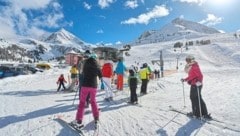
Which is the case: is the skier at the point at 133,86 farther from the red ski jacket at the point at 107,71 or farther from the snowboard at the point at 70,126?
the snowboard at the point at 70,126

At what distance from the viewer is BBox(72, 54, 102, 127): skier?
8630 mm

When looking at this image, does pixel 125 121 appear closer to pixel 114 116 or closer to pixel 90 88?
pixel 114 116

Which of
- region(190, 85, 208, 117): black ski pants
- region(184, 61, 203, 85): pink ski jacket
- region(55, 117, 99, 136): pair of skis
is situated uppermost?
region(184, 61, 203, 85): pink ski jacket

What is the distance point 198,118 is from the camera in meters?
9.77

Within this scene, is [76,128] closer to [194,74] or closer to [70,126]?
[70,126]

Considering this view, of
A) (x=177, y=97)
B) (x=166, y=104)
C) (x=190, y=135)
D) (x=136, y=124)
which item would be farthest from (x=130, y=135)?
(x=177, y=97)

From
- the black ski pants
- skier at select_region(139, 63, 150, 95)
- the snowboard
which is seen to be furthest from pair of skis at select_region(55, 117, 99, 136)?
skier at select_region(139, 63, 150, 95)

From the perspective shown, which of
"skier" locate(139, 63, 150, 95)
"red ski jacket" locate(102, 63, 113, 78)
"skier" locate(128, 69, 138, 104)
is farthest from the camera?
"skier" locate(139, 63, 150, 95)

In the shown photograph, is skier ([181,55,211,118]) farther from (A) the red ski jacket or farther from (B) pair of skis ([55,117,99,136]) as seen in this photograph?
(A) the red ski jacket

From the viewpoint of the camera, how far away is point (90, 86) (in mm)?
8656

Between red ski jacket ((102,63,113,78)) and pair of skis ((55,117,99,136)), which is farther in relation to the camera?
red ski jacket ((102,63,113,78))

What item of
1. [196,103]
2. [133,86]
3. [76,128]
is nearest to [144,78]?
[133,86]

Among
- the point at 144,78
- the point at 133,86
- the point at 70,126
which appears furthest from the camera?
the point at 144,78

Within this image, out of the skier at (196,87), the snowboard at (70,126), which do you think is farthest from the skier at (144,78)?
the snowboard at (70,126)
